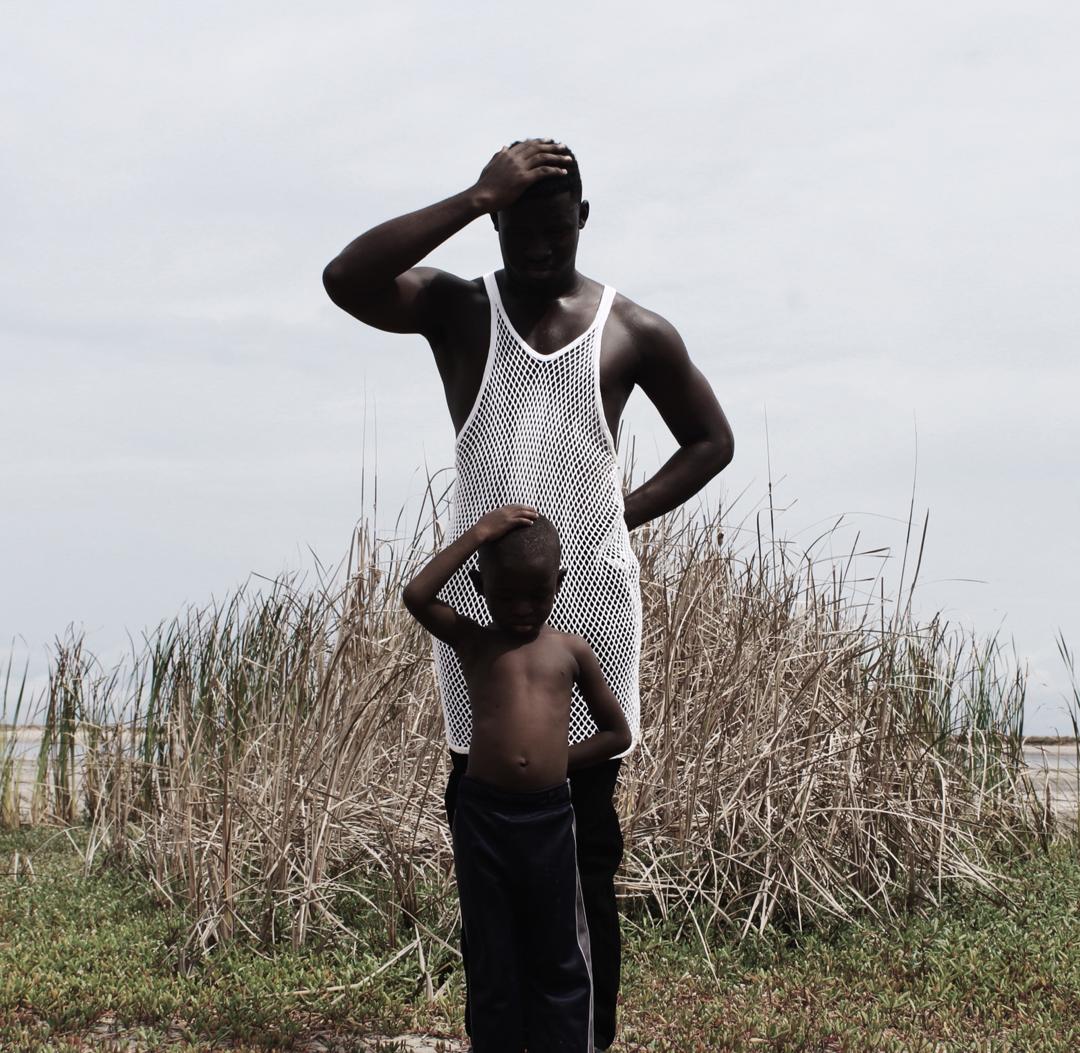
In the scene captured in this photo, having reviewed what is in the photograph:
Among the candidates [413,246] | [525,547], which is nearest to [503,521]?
[525,547]

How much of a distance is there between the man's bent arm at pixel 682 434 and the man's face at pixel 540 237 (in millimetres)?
372

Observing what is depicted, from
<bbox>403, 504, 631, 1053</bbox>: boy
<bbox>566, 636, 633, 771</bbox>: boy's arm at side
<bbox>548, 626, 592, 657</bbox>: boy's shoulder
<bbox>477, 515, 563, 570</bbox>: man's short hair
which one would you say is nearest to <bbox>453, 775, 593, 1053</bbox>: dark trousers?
<bbox>403, 504, 631, 1053</bbox>: boy

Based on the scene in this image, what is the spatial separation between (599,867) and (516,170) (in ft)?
4.82

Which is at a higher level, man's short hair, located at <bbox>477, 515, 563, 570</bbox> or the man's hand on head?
the man's hand on head

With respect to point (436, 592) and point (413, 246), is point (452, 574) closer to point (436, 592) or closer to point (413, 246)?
A: point (436, 592)

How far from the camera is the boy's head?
251cm

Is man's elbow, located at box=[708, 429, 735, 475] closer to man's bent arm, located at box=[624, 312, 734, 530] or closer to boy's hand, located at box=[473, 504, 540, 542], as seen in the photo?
man's bent arm, located at box=[624, 312, 734, 530]

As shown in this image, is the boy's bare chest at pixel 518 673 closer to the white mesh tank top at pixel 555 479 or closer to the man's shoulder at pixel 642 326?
the white mesh tank top at pixel 555 479

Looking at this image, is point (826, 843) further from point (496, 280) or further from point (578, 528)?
point (496, 280)

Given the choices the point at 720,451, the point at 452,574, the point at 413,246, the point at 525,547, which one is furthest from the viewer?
the point at 720,451

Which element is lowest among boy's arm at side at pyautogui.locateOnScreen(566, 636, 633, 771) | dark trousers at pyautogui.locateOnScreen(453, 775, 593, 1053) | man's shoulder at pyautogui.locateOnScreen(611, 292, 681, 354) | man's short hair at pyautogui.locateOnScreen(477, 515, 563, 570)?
dark trousers at pyautogui.locateOnScreen(453, 775, 593, 1053)

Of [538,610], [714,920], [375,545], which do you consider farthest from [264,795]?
[538,610]

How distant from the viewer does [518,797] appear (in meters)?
2.54

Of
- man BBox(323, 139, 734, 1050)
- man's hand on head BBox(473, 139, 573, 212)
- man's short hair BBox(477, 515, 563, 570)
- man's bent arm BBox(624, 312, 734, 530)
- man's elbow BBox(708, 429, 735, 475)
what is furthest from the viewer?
man's elbow BBox(708, 429, 735, 475)
